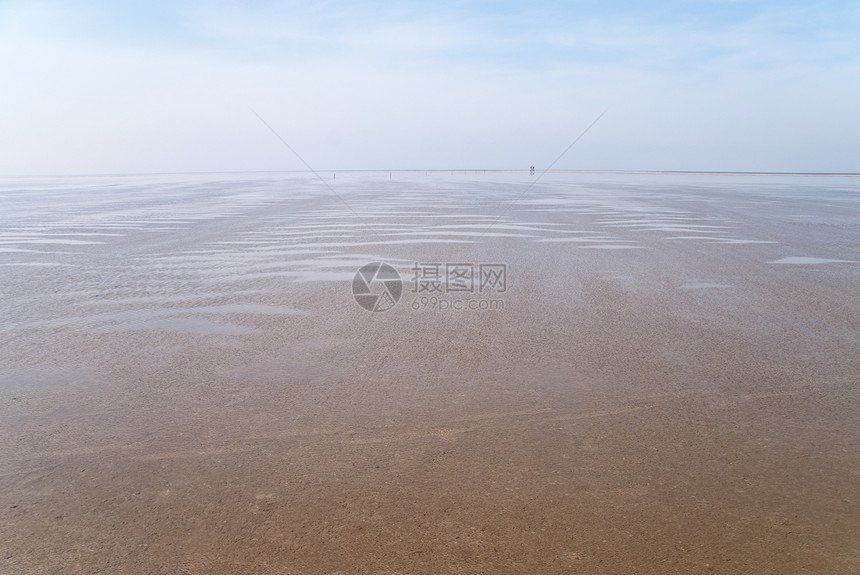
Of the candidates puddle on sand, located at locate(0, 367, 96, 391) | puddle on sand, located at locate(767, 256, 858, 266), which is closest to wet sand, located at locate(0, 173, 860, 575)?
puddle on sand, located at locate(0, 367, 96, 391)

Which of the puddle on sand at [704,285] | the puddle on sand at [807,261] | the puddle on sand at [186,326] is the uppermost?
the puddle on sand at [186,326]

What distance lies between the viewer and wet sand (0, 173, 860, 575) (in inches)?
102

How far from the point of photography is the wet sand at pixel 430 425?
2.60 meters

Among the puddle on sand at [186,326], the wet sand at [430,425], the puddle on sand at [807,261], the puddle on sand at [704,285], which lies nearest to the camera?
the wet sand at [430,425]

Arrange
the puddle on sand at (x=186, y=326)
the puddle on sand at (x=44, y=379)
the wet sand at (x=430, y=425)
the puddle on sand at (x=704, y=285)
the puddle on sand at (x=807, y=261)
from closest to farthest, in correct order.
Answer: the wet sand at (x=430, y=425), the puddle on sand at (x=44, y=379), the puddle on sand at (x=186, y=326), the puddle on sand at (x=704, y=285), the puddle on sand at (x=807, y=261)

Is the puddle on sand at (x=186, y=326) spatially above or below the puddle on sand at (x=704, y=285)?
above

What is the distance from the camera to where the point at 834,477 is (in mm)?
3146

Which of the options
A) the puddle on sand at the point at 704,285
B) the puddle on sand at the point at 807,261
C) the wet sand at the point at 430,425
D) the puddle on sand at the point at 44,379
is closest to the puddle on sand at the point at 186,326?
the wet sand at the point at 430,425

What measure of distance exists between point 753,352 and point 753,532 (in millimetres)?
2948

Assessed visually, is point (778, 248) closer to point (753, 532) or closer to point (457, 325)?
point (457, 325)

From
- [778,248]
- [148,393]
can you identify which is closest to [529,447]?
[148,393]

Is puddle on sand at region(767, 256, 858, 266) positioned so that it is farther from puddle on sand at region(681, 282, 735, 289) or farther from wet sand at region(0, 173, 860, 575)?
puddle on sand at region(681, 282, 735, 289)

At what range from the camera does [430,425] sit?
3.79m

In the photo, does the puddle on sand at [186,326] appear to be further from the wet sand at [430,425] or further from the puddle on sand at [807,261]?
the puddle on sand at [807,261]
